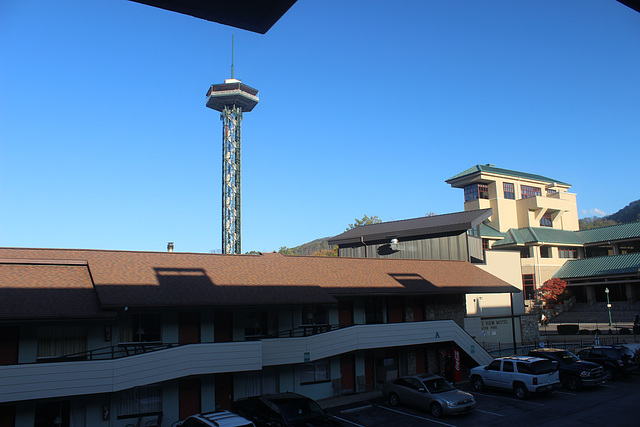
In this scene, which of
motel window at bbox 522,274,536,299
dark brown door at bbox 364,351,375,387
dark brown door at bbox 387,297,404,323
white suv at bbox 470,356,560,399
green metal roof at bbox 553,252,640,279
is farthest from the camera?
motel window at bbox 522,274,536,299

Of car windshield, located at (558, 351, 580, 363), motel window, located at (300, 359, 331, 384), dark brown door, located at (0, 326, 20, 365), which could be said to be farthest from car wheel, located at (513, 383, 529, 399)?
dark brown door, located at (0, 326, 20, 365)

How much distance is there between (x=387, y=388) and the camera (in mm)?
23812

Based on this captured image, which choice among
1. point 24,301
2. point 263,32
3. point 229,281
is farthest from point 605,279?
point 263,32

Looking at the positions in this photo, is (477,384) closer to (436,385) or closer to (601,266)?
(436,385)

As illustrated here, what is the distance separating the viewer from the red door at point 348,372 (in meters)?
26.7

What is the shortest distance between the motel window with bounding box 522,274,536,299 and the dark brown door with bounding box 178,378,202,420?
50.2 m

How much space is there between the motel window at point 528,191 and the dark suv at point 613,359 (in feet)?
156

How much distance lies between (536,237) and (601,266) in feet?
26.1

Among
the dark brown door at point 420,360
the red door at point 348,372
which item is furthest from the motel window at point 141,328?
the dark brown door at point 420,360

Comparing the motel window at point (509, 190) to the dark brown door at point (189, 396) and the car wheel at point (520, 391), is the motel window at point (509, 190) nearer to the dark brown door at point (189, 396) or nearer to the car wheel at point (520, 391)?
the car wheel at point (520, 391)

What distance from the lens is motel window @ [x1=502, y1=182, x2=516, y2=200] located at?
7075 cm

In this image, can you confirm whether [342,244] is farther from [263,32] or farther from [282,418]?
[263,32]

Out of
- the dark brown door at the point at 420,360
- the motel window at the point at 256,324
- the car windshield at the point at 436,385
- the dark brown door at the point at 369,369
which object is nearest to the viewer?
the car windshield at the point at 436,385

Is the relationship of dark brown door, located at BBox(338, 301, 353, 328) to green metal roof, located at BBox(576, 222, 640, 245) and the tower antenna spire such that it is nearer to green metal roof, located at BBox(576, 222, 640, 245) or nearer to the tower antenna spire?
green metal roof, located at BBox(576, 222, 640, 245)
